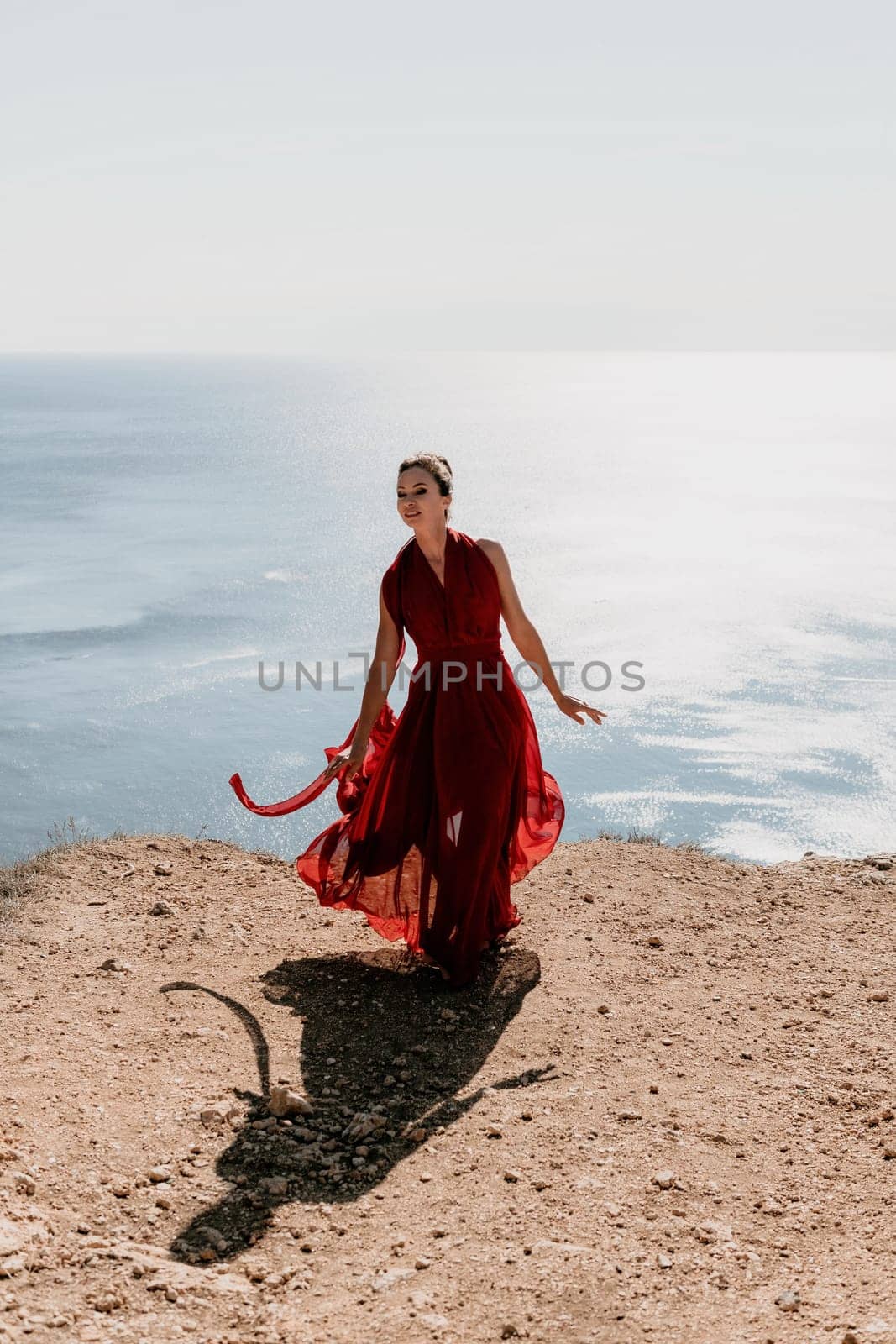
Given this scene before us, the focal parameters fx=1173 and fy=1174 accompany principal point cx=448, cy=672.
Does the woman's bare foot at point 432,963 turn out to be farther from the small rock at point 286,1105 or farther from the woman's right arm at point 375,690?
the small rock at point 286,1105

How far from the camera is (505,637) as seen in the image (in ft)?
129

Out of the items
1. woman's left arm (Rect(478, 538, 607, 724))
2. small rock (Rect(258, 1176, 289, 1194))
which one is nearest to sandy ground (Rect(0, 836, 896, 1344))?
small rock (Rect(258, 1176, 289, 1194))

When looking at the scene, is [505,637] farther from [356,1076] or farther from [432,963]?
[356,1076]

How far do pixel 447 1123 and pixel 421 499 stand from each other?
2.93 metres

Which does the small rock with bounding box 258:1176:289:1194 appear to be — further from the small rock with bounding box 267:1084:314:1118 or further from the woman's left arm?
the woman's left arm

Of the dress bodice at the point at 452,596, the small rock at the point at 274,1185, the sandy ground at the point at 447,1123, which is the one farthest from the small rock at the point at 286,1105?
the dress bodice at the point at 452,596

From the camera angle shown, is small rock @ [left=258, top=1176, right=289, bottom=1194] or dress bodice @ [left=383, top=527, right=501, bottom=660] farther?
dress bodice @ [left=383, top=527, right=501, bottom=660]

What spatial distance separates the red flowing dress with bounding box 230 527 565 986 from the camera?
6.00 meters

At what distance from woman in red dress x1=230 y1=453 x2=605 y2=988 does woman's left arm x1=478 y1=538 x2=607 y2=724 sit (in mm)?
11

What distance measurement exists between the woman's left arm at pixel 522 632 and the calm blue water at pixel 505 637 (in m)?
12.6

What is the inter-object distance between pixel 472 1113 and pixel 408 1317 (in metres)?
1.33

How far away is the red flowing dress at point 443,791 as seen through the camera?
19.7 feet

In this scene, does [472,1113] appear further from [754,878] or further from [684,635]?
[684,635]

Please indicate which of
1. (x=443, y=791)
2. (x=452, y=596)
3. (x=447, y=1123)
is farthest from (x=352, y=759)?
(x=447, y=1123)
